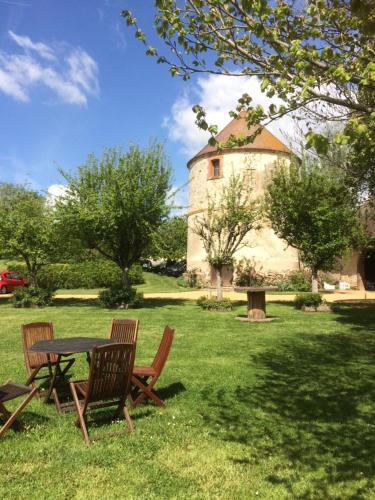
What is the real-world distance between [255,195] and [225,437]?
2514 cm

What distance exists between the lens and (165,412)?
575cm

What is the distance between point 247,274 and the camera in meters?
29.7

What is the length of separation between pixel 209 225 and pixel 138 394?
43.4 feet

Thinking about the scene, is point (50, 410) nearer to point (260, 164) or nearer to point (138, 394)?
point (138, 394)

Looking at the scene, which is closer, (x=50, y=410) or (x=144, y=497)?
(x=144, y=497)

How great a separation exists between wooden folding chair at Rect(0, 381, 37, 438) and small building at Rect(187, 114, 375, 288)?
2439 cm

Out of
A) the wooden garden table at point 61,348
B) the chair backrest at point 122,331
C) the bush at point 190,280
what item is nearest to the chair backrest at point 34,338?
the wooden garden table at point 61,348

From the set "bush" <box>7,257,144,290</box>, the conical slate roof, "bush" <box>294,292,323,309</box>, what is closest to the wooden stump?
"bush" <box>294,292,323,309</box>

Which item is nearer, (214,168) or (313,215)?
(313,215)

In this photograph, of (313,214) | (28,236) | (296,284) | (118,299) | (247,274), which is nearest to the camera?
(313,214)

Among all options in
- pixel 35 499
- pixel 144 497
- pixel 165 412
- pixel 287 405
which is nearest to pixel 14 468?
pixel 35 499

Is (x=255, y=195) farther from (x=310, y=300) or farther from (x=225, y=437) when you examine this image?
(x=225, y=437)

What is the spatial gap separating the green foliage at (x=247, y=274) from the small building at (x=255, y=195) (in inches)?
9.4

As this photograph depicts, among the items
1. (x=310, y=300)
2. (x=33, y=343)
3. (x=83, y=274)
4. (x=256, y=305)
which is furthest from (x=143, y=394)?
(x=83, y=274)
